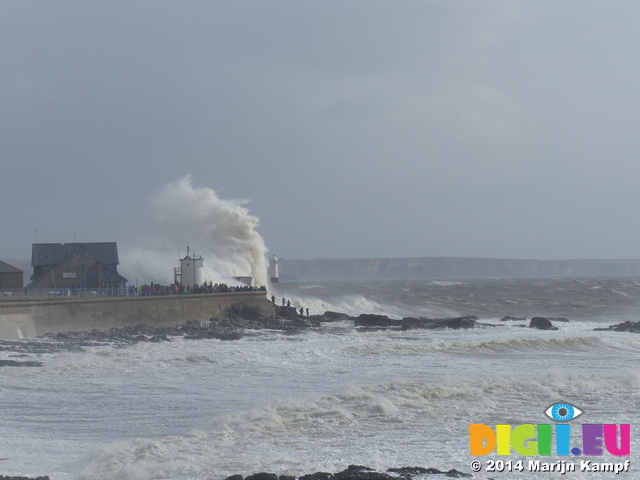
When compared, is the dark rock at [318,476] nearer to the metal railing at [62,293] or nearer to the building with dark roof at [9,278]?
the metal railing at [62,293]

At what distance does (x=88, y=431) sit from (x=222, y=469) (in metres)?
2.92

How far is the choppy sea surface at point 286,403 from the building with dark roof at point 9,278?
923cm

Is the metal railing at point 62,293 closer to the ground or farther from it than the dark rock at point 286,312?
farther from it

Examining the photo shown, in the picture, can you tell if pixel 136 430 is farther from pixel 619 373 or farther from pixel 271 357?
pixel 619 373

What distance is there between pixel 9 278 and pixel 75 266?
8.94ft

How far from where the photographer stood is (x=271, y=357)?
61.4 feet

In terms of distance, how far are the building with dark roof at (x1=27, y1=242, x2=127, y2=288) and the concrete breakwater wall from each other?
3418mm

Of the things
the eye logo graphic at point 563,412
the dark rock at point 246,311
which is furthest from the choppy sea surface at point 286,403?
the dark rock at point 246,311

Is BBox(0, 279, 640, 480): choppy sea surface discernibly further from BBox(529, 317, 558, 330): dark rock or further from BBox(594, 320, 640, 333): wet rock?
BBox(529, 317, 558, 330): dark rock

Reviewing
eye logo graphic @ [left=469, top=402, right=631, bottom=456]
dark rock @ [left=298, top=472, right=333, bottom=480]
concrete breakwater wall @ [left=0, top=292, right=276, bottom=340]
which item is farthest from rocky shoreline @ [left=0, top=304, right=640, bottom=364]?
eye logo graphic @ [left=469, top=402, right=631, bottom=456]

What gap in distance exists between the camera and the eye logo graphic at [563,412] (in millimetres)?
11058

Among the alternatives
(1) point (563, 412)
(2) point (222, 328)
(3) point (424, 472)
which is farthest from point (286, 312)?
(3) point (424, 472)

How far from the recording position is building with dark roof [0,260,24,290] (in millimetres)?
27594

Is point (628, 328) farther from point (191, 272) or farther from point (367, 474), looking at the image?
point (367, 474)
